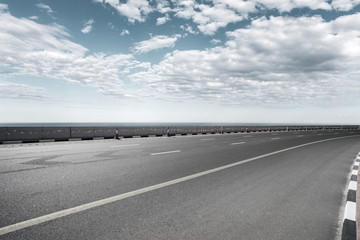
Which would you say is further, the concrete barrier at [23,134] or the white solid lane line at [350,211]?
the concrete barrier at [23,134]

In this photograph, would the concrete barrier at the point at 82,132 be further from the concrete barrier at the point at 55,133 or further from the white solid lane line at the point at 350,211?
the white solid lane line at the point at 350,211

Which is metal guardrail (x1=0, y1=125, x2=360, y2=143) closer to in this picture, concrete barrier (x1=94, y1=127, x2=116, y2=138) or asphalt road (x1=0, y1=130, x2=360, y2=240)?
concrete barrier (x1=94, y1=127, x2=116, y2=138)

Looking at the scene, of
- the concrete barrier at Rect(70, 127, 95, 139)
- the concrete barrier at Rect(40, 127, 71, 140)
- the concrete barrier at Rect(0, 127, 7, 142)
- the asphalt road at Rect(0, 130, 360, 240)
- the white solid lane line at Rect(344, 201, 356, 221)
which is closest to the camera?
the asphalt road at Rect(0, 130, 360, 240)

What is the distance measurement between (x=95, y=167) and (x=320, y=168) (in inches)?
292

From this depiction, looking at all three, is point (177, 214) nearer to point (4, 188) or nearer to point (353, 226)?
point (353, 226)

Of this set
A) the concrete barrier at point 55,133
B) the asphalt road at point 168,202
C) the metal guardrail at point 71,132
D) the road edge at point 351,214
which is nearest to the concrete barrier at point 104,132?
the metal guardrail at point 71,132

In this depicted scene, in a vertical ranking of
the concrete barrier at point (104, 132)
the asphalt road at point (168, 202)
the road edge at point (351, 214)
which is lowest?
the road edge at point (351, 214)

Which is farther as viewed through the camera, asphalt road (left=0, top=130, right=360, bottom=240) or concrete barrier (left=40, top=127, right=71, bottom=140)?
concrete barrier (left=40, top=127, right=71, bottom=140)

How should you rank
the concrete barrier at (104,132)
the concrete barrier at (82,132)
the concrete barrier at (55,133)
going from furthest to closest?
the concrete barrier at (104,132), the concrete barrier at (82,132), the concrete barrier at (55,133)

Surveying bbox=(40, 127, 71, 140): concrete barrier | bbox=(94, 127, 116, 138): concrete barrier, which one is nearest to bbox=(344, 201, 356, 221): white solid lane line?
bbox=(40, 127, 71, 140): concrete barrier

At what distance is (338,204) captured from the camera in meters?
4.43

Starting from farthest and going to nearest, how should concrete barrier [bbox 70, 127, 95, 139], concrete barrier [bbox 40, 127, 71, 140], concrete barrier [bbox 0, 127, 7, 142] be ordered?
1. concrete barrier [bbox 70, 127, 95, 139]
2. concrete barrier [bbox 40, 127, 71, 140]
3. concrete barrier [bbox 0, 127, 7, 142]

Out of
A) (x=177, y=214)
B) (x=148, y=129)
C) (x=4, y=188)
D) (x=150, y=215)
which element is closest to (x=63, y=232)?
(x=150, y=215)

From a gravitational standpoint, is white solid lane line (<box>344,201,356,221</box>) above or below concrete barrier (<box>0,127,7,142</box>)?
below
